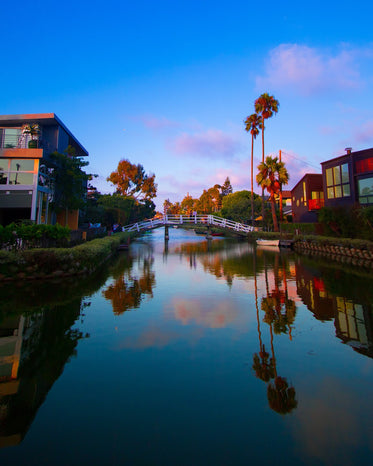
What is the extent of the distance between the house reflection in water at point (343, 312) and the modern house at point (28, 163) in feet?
53.7

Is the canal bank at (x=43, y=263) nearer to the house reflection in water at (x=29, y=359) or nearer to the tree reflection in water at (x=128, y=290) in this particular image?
the tree reflection in water at (x=128, y=290)

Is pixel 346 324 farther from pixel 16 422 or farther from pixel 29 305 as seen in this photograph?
pixel 29 305

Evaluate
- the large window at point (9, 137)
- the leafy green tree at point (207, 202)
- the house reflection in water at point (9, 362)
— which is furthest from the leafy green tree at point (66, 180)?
the leafy green tree at point (207, 202)

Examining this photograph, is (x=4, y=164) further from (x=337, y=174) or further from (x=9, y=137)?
(x=337, y=174)

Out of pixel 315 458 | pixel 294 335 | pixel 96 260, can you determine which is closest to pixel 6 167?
pixel 96 260

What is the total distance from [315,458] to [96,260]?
43.2 feet

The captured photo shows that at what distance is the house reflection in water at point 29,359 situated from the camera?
146 inches

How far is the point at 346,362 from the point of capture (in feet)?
17.1

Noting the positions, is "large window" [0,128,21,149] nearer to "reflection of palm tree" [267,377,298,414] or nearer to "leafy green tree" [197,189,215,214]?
"reflection of palm tree" [267,377,298,414]

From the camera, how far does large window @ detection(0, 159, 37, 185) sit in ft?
64.5

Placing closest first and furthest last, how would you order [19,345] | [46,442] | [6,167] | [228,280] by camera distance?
1. [46,442]
2. [19,345]
3. [228,280]
4. [6,167]

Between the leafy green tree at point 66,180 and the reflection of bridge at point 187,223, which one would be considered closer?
the leafy green tree at point 66,180

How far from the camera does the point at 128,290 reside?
433 inches

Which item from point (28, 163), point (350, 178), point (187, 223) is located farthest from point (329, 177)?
point (28, 163)
